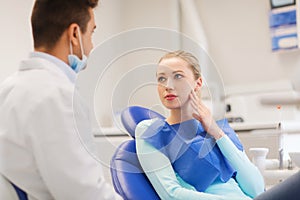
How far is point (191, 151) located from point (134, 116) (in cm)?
20

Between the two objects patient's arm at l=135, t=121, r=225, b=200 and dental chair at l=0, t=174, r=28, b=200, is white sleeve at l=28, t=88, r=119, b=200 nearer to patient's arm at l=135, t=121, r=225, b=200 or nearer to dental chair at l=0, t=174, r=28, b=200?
dental chair at l=0, t=174, r=28, b=200

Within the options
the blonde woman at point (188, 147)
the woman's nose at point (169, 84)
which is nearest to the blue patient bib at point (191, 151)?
the blonde woman at point (188, 147)

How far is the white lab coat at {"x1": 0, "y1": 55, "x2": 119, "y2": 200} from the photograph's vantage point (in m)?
0.82

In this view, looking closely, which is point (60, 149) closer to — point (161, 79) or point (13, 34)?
point (161, 79)

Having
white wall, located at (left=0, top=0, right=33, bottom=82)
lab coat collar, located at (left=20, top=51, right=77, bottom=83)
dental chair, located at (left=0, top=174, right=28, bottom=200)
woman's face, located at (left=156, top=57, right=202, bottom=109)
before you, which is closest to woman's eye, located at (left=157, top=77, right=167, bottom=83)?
woman's face, located at (left=156, top=57, right=202, bottom=109)

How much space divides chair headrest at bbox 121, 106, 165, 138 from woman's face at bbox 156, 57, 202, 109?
3.7 inches

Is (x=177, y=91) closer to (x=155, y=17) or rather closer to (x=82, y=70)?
(x=82, y=70)

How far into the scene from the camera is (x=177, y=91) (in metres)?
1.09

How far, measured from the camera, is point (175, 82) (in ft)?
3.56

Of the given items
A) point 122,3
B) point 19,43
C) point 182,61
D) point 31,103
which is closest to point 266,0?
point 122,3

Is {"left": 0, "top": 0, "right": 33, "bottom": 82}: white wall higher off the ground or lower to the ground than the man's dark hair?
lower

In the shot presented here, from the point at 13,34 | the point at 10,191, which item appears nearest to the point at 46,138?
the point at 10,191

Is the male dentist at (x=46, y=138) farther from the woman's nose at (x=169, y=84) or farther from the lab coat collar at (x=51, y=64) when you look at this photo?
the woman's nose at (x=169, y=84)

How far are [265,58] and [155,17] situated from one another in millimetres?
1017
